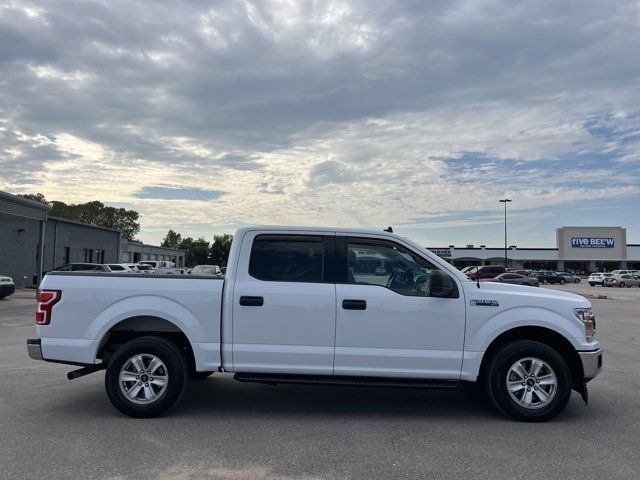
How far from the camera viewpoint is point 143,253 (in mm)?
72312

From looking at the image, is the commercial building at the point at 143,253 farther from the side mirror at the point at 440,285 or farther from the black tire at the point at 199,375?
the side mirror at the point at 440,285

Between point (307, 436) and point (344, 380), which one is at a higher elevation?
point (344, 380)

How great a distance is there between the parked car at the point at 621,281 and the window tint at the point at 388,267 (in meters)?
55.2

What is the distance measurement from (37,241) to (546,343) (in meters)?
38.0

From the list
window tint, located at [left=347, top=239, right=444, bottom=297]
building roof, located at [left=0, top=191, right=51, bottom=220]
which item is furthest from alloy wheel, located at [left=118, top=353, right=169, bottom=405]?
building roof, located at [left=0, top=191, right=51, bottom=220]

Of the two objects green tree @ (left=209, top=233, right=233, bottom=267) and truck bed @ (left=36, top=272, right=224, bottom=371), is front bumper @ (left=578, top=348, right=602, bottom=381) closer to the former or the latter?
truck bed @ (left=36, top=272, right=224, bottom=371)

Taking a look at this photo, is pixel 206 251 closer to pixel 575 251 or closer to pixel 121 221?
pixel 121 221

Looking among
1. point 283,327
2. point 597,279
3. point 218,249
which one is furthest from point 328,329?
point 218,249

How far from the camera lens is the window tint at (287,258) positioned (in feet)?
18.8

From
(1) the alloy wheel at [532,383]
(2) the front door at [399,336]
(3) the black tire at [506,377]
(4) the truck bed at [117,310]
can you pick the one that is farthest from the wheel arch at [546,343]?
(4) the truck bed at [117,310]

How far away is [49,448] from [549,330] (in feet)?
16.4

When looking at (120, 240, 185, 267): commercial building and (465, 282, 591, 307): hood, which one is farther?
(120, 240, 185, 267): commercial building

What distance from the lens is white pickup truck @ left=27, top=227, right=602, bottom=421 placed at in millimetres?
5520

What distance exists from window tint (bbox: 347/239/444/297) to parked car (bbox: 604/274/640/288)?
55220 mm
